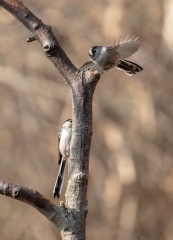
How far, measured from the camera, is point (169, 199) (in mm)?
2604

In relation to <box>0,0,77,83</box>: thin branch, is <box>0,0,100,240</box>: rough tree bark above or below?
below

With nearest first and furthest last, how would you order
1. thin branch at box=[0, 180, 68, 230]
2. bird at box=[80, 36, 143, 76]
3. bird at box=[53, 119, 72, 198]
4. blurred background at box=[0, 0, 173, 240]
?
thin branch at box=[0, 180, 68, 230]
bird at box=[80, 36, 143, 76]
bird at box=[53, 119, 72, 198]
blurred background at box=[0, 0, 173, 240]

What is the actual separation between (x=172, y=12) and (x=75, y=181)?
78.5 inches

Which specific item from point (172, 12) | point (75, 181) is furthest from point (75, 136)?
point (172, 12)

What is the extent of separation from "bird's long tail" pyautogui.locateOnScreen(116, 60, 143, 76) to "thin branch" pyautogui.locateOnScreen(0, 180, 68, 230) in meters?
0.50

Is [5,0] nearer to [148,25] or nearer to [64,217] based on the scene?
[64,217]

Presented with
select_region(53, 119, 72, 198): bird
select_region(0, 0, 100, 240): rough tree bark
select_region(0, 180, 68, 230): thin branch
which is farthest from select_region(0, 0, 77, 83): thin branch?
select_region(53, 119, 72, 198): bird

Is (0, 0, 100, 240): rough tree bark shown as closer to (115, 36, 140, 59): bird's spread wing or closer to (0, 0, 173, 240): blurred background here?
(115, 36, 140, 59): bird's spread wing

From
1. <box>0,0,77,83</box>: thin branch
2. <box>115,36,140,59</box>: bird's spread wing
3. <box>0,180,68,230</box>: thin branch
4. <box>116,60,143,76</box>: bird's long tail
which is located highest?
<box>115,36,140,59</box>: bird's spread wing

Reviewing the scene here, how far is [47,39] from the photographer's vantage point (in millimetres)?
884

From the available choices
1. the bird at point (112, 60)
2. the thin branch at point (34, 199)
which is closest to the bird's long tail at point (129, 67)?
the bird at point (112, 60)

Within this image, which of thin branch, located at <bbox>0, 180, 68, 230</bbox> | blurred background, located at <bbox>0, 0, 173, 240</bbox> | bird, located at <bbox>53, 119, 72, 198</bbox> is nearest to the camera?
thin branch, located at <bbox>0, 180, 68, 230</bbox>

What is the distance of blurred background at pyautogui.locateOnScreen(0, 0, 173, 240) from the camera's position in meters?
2.57

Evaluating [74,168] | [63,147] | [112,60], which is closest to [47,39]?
[74,168]
